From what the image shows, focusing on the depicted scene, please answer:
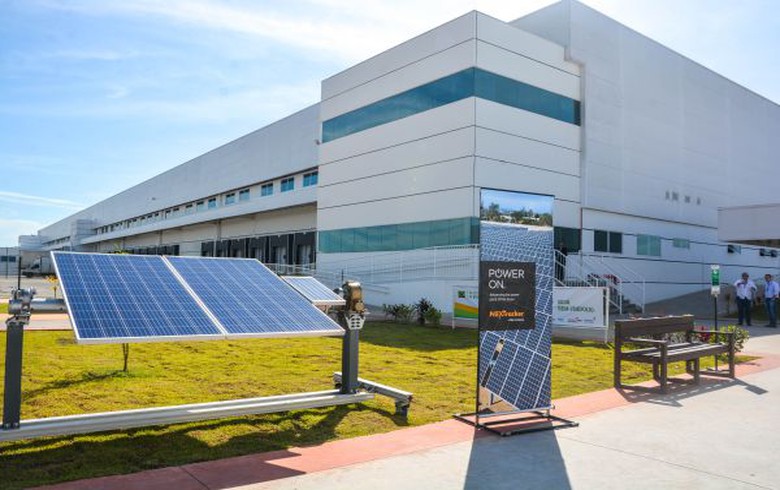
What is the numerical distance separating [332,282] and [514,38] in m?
14.9

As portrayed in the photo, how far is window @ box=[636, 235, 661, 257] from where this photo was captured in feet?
99.9

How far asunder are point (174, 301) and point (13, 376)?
1.69 meters

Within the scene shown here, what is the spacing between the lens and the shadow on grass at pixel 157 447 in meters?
4.97

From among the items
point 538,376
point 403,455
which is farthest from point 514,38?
point 403,455

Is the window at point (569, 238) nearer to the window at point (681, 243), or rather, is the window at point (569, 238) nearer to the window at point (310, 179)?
the window at point (681, 243)

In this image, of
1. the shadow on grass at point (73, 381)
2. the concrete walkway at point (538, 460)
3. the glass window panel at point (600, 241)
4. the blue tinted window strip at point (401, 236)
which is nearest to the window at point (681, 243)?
the glass window panel at point (600, 241)

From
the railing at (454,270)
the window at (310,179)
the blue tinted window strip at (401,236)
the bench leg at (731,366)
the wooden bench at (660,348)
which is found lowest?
the bench leg at (731,366)

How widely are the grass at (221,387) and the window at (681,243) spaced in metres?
20.4

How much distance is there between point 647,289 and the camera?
99.1 ft

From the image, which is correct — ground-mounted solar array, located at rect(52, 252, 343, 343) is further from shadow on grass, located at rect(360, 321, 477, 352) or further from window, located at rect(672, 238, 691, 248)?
window, located at rect(672, 238, 691, 248)

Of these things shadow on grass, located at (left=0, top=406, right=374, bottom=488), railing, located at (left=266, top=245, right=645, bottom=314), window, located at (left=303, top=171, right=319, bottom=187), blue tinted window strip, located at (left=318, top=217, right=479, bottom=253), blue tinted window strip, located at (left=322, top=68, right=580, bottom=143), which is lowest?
shadow on grass, located at (left=0, top=406, right=374, bottom=488)

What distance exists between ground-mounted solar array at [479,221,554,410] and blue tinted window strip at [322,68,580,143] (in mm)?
18242

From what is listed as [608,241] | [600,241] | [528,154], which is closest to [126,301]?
[528,154]

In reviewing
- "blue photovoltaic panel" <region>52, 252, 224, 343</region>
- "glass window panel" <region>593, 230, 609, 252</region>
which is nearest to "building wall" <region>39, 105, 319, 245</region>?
"glass window panel" <region>593, 230, 609, 252</region>
